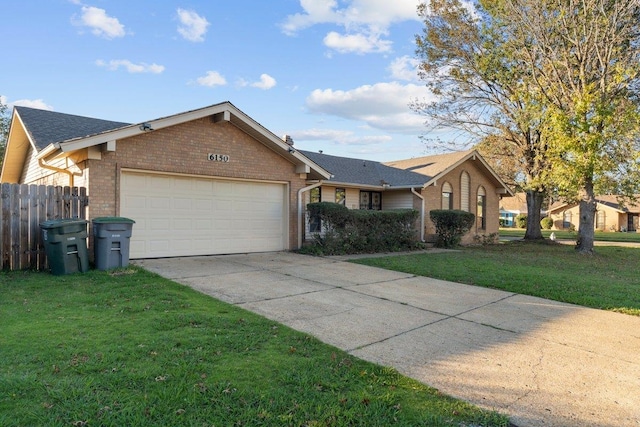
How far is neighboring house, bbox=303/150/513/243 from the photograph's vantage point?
18547 mm

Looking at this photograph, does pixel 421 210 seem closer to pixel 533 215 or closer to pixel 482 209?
pixel 482 209

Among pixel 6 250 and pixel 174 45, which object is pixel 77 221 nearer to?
pixel 6 250

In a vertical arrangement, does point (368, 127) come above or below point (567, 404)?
above

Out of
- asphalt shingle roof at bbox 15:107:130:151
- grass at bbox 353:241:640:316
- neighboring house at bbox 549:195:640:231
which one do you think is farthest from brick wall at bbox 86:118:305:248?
neighboring house at bbox 549:195:640:231

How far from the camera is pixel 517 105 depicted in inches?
853

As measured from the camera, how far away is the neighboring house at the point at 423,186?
60.8ft

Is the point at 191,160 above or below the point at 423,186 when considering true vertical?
above

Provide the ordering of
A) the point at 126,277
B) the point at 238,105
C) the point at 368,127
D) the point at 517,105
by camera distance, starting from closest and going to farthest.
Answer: the point at 126,277
the point at 238,105
the point at 517,105
the point at 368,127

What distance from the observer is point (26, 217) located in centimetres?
842

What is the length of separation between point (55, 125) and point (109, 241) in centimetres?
626

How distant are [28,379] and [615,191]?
21.6m

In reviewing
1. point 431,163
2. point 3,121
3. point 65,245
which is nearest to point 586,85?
point 431,163

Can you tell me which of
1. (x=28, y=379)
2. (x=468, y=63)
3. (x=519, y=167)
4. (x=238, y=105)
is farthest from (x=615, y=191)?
(x=28, y=379)

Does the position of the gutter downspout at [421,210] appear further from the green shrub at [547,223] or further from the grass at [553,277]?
the green shrub at [547,223]
